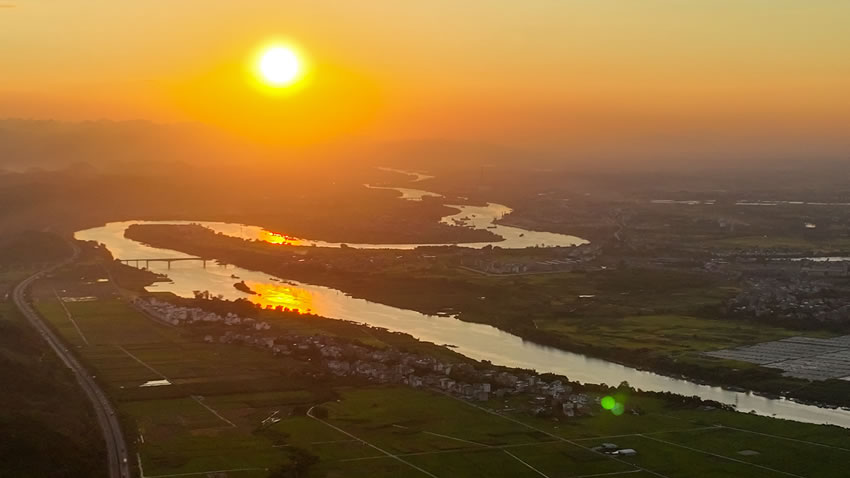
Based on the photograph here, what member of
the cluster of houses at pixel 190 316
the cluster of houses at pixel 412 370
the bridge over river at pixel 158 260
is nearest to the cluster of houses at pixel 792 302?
the cluster of houses at pixel 412 370

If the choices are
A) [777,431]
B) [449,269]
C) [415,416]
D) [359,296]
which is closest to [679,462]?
[777,431]

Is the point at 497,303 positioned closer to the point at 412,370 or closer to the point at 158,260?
Result: the point at 412,370

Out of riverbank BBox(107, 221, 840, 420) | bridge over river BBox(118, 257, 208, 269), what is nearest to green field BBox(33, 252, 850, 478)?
riverbank BBox(107, 221, 840, 420)

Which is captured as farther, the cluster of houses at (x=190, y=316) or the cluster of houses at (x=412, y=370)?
the cluster of houses at (x=190, y=316)

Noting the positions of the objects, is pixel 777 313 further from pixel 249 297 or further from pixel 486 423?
pixel 249 297

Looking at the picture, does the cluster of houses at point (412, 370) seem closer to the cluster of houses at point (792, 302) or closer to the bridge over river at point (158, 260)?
the cluster of houses at point (792, 302)

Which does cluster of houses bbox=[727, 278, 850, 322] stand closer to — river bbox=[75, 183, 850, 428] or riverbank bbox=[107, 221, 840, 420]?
riverbank bbox=[107, 221, 840, 420]

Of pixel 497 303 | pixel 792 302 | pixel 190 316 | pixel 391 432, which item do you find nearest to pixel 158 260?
pixel 190 316
